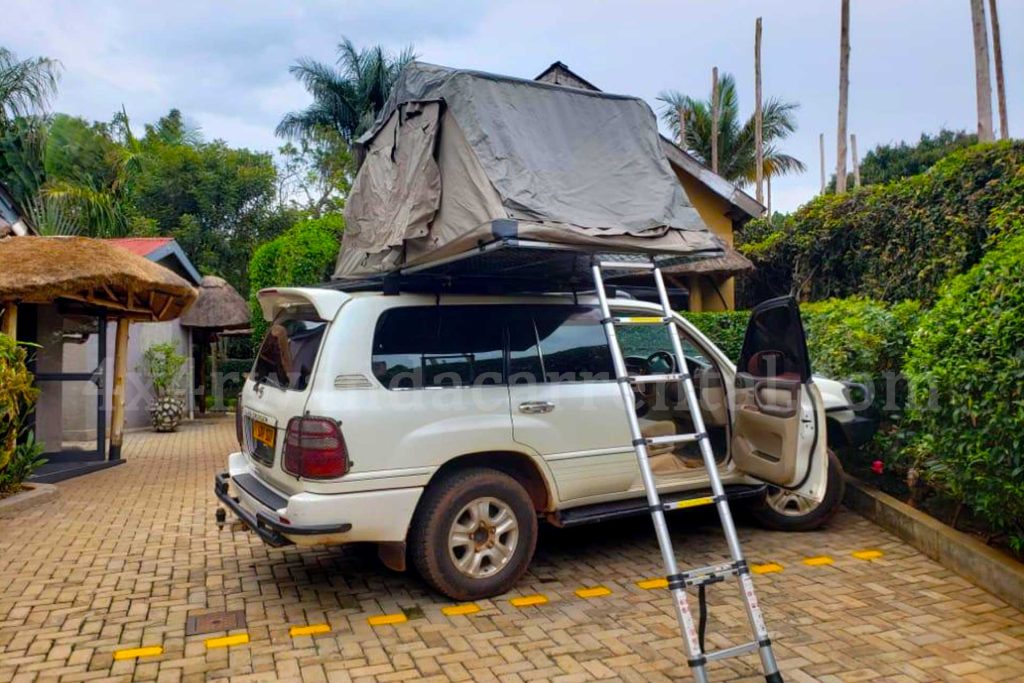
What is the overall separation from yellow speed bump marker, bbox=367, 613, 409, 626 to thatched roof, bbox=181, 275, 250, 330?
12999mm

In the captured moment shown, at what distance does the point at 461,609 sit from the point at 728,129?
27324 mm

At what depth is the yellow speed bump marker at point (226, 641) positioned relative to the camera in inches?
156

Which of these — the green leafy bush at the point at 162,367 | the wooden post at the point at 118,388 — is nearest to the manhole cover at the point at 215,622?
the wooden post at the point at 118,388

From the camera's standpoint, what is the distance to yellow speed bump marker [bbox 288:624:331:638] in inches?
162

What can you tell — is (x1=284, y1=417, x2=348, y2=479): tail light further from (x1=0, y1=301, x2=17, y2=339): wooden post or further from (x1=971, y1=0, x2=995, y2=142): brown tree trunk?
(x1=971, y1=0, x2=995, y2=142): brown tree trunk

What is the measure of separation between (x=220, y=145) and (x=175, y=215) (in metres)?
4.87

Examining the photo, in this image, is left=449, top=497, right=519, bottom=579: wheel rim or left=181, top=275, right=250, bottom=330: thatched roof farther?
left=181, top=275, right=250, bottom=330: thatched roof

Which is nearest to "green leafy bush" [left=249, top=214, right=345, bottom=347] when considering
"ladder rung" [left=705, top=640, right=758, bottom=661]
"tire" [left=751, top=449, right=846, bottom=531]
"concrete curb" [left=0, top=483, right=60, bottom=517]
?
"concrete curb" [left=0, top=483, right=60, bottom=517]

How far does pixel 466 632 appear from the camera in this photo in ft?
13.5

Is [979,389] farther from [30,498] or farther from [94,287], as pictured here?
[94,287]

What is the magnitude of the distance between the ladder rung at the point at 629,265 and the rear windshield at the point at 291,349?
5.48 ft

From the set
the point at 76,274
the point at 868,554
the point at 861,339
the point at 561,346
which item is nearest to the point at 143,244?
the point at 76,274

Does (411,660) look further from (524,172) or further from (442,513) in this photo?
(524,172)

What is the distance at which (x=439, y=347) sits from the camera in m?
4.68
